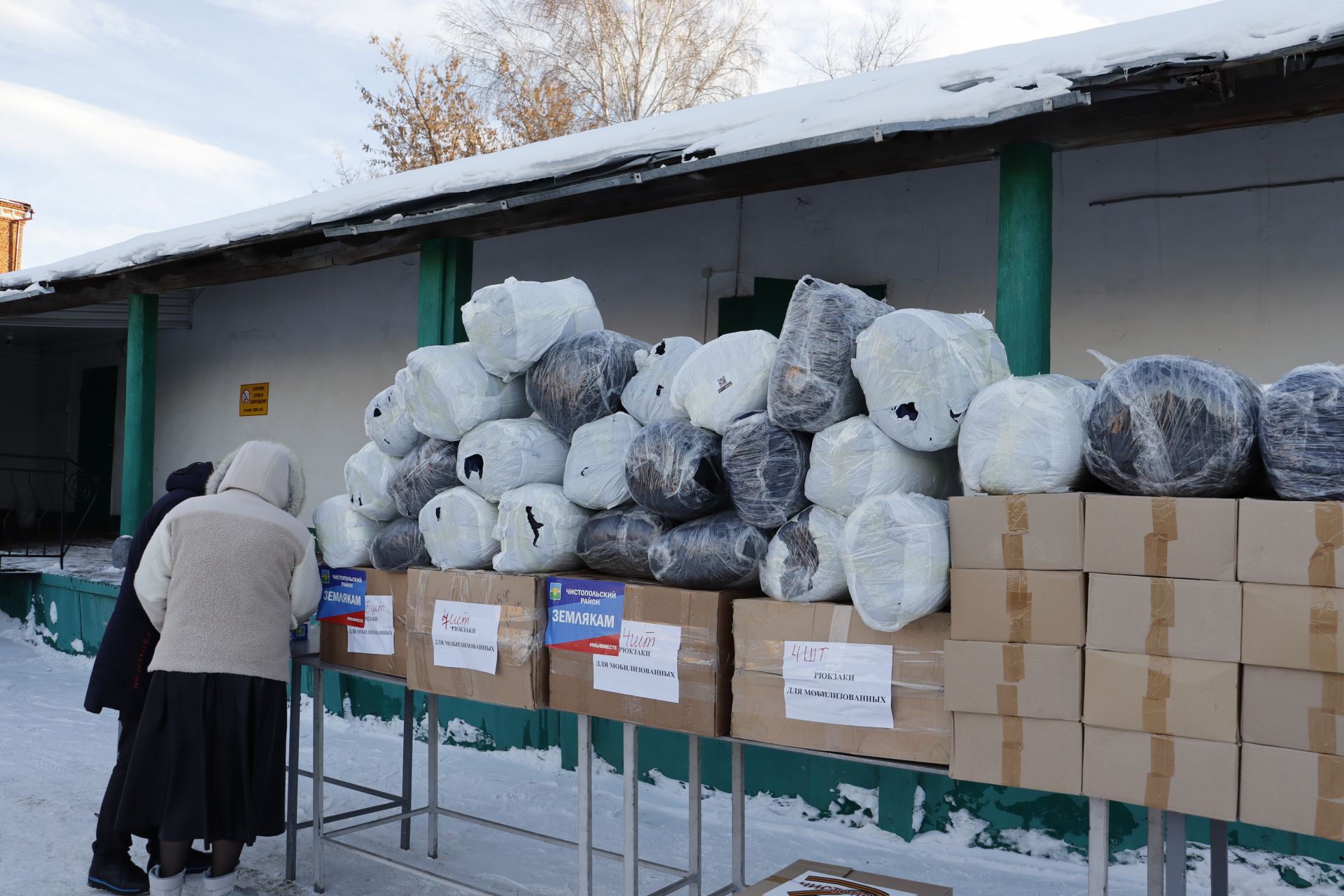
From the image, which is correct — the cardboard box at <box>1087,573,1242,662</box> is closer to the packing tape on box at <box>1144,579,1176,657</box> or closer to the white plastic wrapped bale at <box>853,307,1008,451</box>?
the packing tape on box at <box>1144,579,1176,657</box>

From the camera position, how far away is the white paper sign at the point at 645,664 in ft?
9.23

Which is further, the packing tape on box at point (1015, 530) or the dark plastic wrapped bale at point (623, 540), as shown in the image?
the dark plastic wrapped bale at point (623, 540)

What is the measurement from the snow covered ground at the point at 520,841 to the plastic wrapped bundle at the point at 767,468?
217 cm

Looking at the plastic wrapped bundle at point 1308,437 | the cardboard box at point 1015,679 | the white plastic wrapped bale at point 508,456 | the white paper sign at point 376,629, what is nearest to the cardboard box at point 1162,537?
the plastic wrapped bundle at point 1308,437

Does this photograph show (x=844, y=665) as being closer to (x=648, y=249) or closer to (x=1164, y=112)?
(x=1164, y=112)

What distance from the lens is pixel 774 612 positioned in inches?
104

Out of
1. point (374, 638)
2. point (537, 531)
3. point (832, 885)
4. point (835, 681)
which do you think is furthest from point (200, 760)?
point (835, 681)

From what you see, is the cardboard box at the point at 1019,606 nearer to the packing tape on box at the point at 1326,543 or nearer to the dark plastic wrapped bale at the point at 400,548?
the packing tape on box at the point at 1326,543

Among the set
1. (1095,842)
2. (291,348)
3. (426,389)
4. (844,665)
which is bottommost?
(1095,842)

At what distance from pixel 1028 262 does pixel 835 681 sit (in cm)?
223

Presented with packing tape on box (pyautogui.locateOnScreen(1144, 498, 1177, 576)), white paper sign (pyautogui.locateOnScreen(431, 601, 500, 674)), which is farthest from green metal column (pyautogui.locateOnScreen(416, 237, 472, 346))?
packing tape on box (pyautogui.locateOnScreen(1144, 498, 1177, 576))

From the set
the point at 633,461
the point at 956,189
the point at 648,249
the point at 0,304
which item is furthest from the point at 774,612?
the point at 0,304

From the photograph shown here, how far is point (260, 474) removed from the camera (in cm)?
365

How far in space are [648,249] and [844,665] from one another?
446cm
